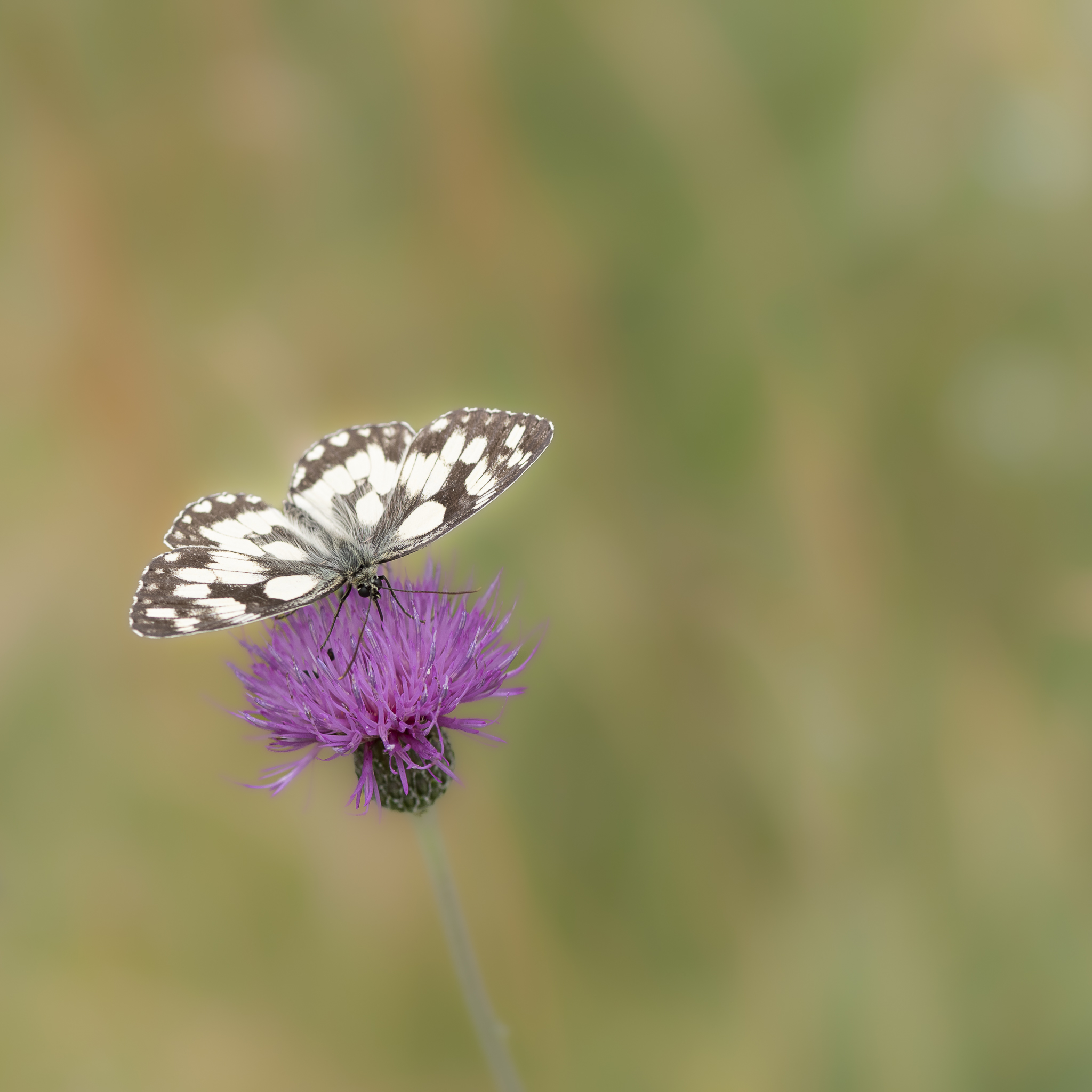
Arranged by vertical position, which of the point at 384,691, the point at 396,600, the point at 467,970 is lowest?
the point at 467,970

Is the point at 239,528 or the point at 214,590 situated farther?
the point at 239,528

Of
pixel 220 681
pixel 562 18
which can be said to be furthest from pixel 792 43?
pixel 220 681

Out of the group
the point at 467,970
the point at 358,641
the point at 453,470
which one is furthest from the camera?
the point at 453,470

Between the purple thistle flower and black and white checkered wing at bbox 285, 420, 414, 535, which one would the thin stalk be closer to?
the purple thistle flower

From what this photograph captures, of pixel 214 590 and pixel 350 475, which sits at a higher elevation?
pixel 350 475

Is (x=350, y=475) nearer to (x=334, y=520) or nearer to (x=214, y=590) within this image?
(x=334, y=520)

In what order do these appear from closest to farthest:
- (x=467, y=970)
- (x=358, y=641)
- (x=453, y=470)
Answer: (x=467, y=970) < (x=358, y=641) < (x=453, y=470)

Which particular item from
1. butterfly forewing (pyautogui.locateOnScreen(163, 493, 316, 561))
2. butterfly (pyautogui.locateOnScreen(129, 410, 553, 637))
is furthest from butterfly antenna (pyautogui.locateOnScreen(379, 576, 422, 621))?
butterfly forewing (pyautogui.locateOnScreen(163, 493, 316, 561))

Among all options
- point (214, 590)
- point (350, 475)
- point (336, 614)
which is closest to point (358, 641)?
point (336, 614)
